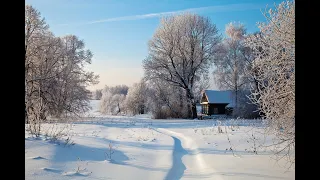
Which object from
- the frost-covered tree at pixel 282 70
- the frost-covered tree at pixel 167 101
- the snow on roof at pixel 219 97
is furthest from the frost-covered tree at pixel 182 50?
the frost-covered tree at pixel 282 70

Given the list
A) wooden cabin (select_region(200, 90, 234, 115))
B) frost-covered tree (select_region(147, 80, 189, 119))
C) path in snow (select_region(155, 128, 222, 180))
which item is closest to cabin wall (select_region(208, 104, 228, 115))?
wooden cabin (select_region(200, 90, 234, 115))

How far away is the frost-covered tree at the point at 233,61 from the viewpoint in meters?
27.3

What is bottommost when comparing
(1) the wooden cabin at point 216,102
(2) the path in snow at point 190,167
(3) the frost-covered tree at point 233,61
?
(2) the path in snow at point 190,167

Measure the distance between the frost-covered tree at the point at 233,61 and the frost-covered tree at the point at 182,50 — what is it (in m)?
2.15

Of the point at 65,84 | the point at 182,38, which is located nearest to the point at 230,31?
the point at 182,38

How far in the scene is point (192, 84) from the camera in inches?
1030

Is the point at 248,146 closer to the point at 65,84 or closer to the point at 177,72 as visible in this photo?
the point at 65,84

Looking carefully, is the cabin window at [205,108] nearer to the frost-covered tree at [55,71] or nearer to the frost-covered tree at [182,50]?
the frost-covered tree at [182,50]

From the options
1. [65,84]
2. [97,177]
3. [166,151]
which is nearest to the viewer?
[97,177]

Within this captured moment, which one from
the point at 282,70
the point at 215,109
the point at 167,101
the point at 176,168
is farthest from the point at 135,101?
the point at 282,70

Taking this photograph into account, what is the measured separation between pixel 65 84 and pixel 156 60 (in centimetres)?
941

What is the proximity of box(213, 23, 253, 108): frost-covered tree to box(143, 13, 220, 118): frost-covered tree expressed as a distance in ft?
7.06

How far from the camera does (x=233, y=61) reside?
92.2 ft

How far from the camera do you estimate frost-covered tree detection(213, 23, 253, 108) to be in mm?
27312
